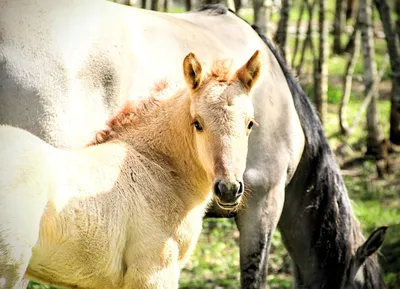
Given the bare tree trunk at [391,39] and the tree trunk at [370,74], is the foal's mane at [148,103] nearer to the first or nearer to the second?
the bare tree trunk at [391,39]

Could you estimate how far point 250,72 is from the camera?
4.38m

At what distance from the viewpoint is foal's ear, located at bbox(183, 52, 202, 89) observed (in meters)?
4.25

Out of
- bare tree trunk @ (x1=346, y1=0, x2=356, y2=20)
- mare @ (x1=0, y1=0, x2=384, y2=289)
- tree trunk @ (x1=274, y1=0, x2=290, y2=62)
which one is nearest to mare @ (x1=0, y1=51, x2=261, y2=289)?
mare @ (x1=0, y1=0, x2=384, y2=289)

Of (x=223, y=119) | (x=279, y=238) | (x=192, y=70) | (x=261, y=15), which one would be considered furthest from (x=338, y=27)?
(x=223, y=119)

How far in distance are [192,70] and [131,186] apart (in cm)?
69

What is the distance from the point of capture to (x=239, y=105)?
4211 mm

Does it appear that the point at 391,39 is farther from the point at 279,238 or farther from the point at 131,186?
the point at 131,186

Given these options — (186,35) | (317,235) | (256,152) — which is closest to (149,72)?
(186,35)

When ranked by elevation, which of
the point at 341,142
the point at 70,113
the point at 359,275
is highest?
the point at 70,113

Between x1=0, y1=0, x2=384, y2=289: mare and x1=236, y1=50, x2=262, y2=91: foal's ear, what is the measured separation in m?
0.11

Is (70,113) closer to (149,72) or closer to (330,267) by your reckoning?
(149,72)

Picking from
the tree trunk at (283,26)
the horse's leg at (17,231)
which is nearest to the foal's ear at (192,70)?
the horse's leg at (17,231)

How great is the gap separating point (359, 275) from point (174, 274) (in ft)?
7.38

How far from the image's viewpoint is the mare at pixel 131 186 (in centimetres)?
358
